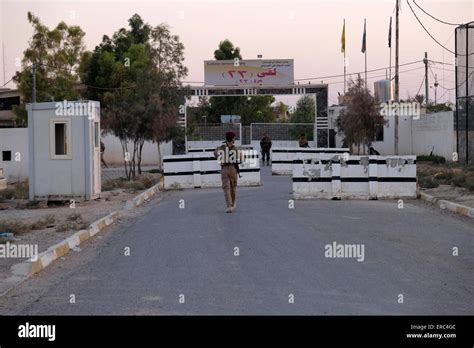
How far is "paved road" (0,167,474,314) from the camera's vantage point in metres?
8.42

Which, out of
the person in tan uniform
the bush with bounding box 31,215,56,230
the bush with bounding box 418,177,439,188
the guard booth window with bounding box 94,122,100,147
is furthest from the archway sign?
the bush with bounding box 31,215,56,230

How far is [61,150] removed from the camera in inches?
808

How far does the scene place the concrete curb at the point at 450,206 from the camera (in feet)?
55.9

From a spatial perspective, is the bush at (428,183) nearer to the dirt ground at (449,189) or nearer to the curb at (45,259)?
the dirt ground at (449,189)

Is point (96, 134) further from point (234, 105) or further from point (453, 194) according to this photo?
point (234, 105)

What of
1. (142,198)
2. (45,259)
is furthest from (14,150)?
(45,259)

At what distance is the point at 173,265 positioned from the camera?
35.7 ft

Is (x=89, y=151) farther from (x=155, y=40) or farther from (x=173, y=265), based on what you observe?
(x=155, y=40)

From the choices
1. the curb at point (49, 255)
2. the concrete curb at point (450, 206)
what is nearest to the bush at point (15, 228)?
the curb at point (49, 255)

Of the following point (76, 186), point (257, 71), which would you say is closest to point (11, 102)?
point (257, 71)

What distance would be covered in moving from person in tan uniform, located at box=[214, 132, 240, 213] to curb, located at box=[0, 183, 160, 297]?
2.76 m

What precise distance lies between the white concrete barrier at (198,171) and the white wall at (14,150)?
33.3ft

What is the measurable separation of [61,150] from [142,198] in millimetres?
2981

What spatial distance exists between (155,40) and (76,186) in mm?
28915
